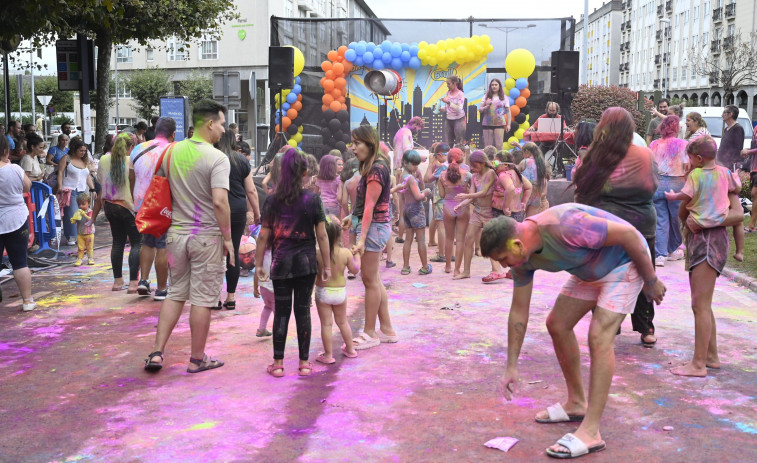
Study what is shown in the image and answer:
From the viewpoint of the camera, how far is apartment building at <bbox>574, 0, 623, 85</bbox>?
91887 millimetres

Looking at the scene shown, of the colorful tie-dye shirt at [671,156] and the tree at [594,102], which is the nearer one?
the colorful tie-dye shirt at [671,156]

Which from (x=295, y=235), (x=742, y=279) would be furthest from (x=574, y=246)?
(x=742, y=279)

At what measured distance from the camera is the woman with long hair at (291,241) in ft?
17.5

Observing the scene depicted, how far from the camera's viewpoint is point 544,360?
5.86 m

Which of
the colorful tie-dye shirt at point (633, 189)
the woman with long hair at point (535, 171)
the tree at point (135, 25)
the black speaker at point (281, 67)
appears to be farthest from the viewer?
the black speaker at point (281, 67)

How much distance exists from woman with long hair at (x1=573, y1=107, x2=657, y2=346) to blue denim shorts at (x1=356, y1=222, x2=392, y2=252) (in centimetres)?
164

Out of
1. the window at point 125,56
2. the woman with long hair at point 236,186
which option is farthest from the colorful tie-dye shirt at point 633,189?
the window at point 125,56

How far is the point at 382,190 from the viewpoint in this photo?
6379 mm

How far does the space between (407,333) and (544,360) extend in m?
1.41

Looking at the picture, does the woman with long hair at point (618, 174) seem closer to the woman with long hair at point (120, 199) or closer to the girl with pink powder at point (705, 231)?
the girl with pink powder at point (705, 231)

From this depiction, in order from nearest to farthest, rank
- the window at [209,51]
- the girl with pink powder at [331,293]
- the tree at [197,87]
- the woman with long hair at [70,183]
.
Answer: the girl with pink powder at [331,293] < the woman with long hair at [70,183] < the tree at [197,87] < the window at [209,51]

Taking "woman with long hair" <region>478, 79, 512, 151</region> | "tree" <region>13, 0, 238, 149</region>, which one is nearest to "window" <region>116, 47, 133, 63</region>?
"tree" <region>13, 0, 238, 149</region>

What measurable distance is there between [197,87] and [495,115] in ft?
145

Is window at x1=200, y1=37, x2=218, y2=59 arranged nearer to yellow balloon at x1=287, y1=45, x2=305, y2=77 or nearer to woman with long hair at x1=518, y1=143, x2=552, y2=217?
yellow balloon at x1=287, y1=45, x2=305, y2=77
